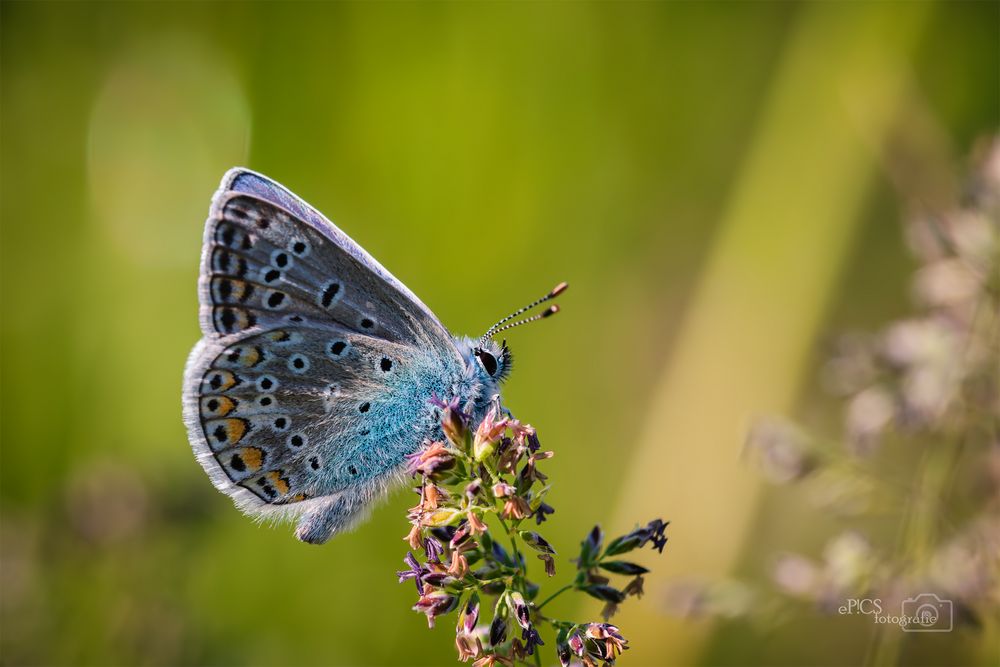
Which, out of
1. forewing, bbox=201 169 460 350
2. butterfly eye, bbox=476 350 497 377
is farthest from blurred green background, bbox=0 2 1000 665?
butterfly eye, bbox=476 350 497 377

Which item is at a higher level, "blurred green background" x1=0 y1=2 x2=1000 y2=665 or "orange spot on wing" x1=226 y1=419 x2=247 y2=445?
"blurred green background" x1=0 y1=2 x2=1000 y2=665

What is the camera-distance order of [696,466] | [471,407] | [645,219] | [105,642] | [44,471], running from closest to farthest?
[471,407] → [105,642] → [696,466] → [44,471] → [645,219]

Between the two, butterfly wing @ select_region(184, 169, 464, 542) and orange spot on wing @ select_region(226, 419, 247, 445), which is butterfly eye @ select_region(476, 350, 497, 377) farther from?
orange spot on wing @ select_region(226, 419, 247, 445)

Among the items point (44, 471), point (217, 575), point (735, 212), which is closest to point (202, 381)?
point (217, 575)

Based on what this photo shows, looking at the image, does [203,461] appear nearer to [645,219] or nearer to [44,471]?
[44,471]

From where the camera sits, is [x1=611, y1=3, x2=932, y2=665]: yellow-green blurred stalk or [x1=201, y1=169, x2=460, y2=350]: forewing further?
[x1=611, y1=3, x2=932, y2=665]: yellow-green blurred stalk
